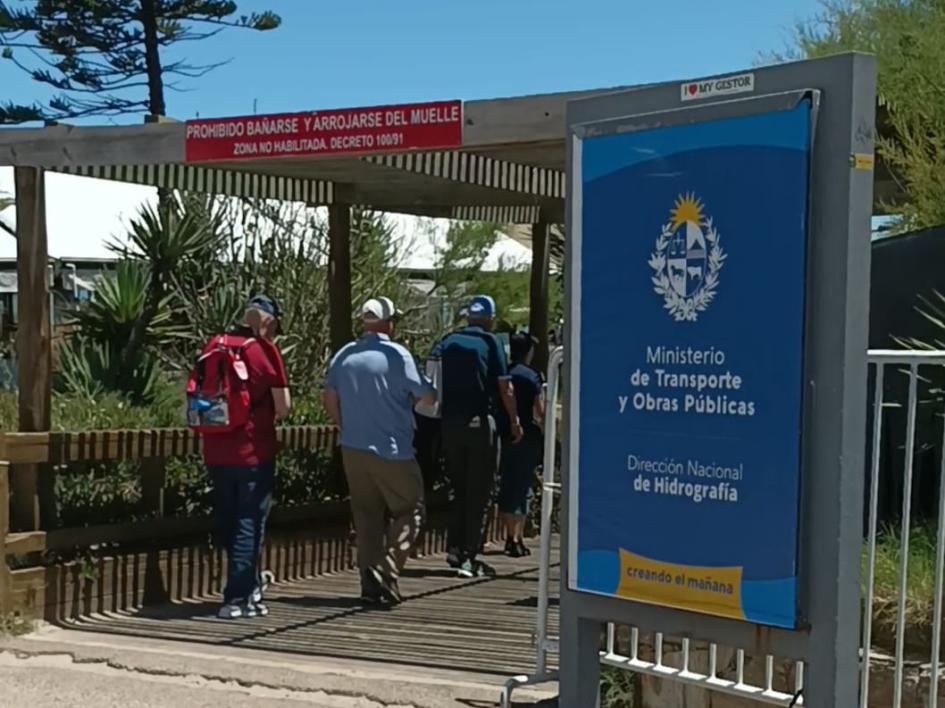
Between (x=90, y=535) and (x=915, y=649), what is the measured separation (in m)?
5.30

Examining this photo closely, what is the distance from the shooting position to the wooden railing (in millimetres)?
8039

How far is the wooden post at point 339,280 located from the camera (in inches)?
446

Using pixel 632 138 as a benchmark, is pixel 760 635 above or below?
below

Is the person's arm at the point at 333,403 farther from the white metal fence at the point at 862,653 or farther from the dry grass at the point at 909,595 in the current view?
the dry grass at the point at 909,595

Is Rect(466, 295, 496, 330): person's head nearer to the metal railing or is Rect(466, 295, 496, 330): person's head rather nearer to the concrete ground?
the concrete ground

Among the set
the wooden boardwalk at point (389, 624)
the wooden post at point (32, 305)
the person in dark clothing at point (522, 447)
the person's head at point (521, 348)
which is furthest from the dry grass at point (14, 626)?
the person's head at point (521, 348)

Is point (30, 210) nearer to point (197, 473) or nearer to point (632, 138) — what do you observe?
point (197, 473)

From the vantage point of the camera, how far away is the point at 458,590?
30.0 feet

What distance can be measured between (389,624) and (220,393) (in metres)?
1.60

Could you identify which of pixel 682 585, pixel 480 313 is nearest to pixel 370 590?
pixel 480 313

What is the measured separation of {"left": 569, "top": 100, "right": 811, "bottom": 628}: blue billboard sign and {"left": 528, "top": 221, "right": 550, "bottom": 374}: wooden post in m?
8.72

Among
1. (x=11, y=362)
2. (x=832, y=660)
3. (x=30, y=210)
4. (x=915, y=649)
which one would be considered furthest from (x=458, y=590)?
(x=11, y=362)

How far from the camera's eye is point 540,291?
13344 millimetres

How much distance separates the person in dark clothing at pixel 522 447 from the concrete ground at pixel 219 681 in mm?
3326
